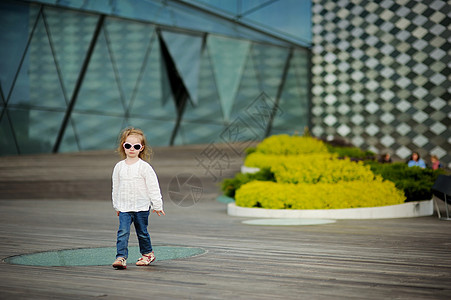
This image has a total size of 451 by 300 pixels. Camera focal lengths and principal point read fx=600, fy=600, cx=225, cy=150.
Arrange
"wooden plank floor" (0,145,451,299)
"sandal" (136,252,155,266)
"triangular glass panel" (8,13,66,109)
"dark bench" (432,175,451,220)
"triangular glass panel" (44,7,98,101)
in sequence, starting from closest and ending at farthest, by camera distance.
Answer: "wooden plank floor" (0,145,451,299), "sandal" (136,252,155,266), "dark bench" (432,175,451,220), "triangular glass panel" (8,13,66,109), "triangular glass panel" (44,7,98,101)

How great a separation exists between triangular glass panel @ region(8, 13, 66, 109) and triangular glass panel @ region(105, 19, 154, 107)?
2.19 metres

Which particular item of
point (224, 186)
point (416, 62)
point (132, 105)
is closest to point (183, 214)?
point (224, 186)

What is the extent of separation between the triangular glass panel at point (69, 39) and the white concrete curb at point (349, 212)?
9.42 metres

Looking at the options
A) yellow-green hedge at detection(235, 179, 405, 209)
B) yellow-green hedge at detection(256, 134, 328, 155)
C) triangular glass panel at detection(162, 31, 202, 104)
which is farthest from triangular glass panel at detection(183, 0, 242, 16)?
yellow-green hedge at detection(235, 179, 405, 209)

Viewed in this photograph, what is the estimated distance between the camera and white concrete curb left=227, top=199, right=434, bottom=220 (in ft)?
33.3

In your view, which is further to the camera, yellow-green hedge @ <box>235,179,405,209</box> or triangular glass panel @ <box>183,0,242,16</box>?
triangular glass panel @ <box>183,0,242,16</box>

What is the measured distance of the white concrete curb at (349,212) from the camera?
33.3ft

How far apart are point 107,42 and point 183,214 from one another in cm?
968

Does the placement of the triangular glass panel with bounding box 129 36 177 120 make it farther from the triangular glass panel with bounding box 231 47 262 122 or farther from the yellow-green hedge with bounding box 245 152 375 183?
the yellow-green hedge with bounding box 245 152 375 183

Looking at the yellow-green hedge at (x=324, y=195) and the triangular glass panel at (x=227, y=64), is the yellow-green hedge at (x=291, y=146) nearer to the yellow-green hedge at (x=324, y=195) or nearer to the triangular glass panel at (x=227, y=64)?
the yellow-green hedge at (x=324, y=195)

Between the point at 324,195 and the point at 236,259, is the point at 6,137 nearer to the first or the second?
the point at 324,195

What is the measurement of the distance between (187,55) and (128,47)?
255 cm

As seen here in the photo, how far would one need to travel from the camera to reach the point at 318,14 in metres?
26.0

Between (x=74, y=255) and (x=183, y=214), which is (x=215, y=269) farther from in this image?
(x=183, y=214)
